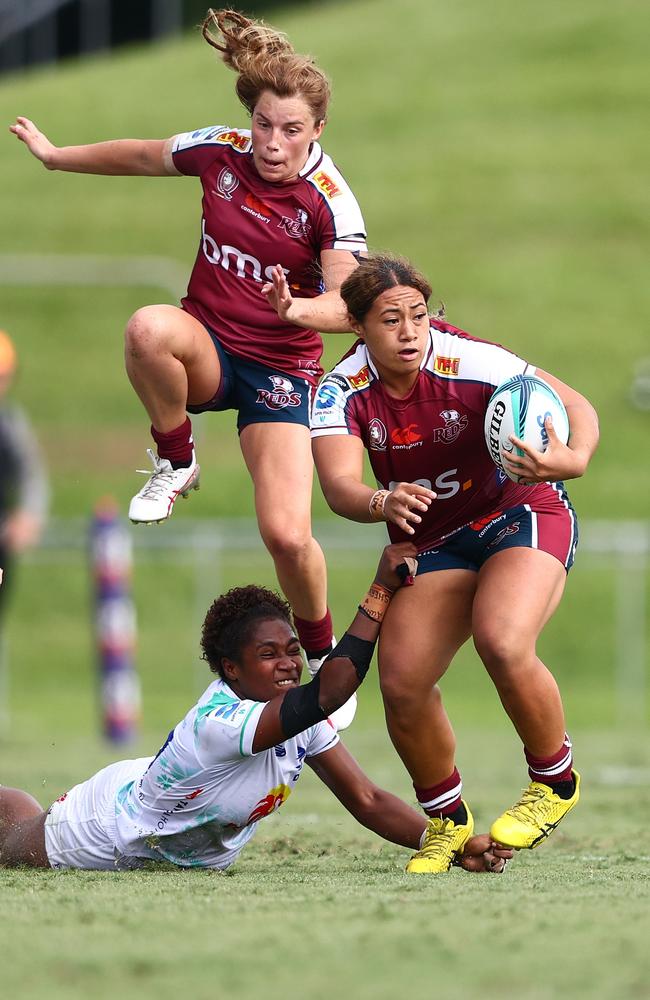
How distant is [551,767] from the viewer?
6.41m

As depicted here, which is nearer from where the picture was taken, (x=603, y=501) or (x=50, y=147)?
(x=50, y=147)

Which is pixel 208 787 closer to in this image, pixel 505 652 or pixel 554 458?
pixel 505 652

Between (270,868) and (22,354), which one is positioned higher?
(22,354)

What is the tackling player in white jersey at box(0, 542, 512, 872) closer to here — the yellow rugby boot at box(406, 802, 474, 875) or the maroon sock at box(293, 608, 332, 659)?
the yellow rugby boot at box(406, 802, 474, 875)

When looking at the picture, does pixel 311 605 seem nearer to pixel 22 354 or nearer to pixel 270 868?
pixel 270 868

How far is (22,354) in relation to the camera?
28297mm

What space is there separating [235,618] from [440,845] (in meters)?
1.18

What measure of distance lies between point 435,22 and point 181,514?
23869 mm

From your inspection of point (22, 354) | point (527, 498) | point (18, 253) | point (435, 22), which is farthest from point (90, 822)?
point (435, 22)

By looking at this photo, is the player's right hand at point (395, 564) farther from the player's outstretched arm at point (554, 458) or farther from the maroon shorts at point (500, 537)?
the player's outstretched arm at point (554, 458)

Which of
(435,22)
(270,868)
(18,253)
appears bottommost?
(270,868)

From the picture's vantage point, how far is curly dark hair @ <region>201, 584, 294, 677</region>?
21.0 ft

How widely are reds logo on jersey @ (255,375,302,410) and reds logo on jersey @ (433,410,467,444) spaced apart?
48.5 inches

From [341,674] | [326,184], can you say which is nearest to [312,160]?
[326,184]
